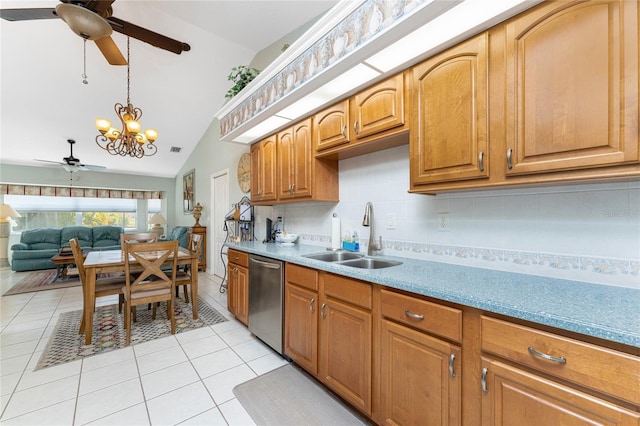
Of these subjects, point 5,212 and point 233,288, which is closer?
point 233,288

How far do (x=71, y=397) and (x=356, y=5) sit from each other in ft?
10.3

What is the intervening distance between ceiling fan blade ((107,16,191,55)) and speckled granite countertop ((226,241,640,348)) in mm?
3017

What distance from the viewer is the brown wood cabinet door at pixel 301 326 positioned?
1.82 metres

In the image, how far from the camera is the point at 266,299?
2322 millimetres

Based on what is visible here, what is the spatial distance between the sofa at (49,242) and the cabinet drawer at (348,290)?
6908 mm

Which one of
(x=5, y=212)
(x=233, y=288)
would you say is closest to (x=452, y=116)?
(x=233, y=288)

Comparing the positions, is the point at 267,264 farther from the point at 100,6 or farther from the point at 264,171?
the point at 100,6

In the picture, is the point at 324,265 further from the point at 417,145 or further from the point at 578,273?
the point at 578,273

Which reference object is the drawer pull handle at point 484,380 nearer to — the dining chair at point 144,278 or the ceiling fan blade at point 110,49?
the dining chair at point 144,278

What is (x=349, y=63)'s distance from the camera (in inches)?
64.4

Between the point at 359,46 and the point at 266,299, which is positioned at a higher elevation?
the point at 359,46

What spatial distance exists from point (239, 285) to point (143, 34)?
9.04 ft

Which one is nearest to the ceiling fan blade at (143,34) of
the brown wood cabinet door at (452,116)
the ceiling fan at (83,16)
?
the ceiling fan at (83,16)

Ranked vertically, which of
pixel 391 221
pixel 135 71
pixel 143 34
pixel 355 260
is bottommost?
pixel 355 260
